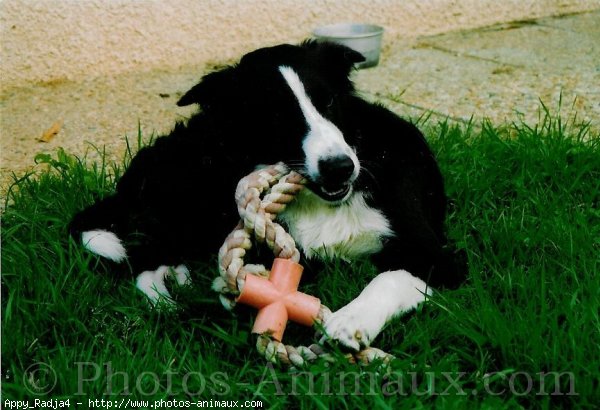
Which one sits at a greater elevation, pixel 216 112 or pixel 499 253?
pixel 216 112

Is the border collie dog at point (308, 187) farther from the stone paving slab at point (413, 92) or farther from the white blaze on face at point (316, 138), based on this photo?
the stone paving slab at point (413, 92)

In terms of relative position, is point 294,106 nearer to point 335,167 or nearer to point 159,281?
point 335,167

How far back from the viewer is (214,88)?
2.72 metres

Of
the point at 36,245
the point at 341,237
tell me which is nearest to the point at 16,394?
the point at 36,245

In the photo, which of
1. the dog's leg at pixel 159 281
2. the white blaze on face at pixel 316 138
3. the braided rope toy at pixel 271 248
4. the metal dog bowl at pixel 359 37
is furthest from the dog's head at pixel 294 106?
the metal dog bowl at pixel 359 37

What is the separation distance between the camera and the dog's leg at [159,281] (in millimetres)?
2618

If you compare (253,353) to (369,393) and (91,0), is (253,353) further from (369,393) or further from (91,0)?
(91,0)

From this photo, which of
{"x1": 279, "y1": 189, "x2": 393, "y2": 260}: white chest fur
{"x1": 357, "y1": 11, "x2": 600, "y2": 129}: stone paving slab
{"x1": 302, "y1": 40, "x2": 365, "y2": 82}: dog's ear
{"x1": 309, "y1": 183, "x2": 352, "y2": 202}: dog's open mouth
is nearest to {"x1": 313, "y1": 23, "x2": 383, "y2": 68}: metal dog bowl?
{"x1": 357, "y1": 11, "x2": 600, "y2": 129}: stone paving slab

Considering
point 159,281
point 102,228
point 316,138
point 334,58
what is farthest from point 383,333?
point 102,228

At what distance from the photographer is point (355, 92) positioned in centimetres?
286

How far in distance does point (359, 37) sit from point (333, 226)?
263 cm

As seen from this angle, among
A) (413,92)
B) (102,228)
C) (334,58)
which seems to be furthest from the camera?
(413,92)

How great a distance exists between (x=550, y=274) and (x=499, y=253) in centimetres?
24

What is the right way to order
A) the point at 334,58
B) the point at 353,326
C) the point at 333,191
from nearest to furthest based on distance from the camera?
the point at 353,326 < the point at 333,191 < the point at 334,58
